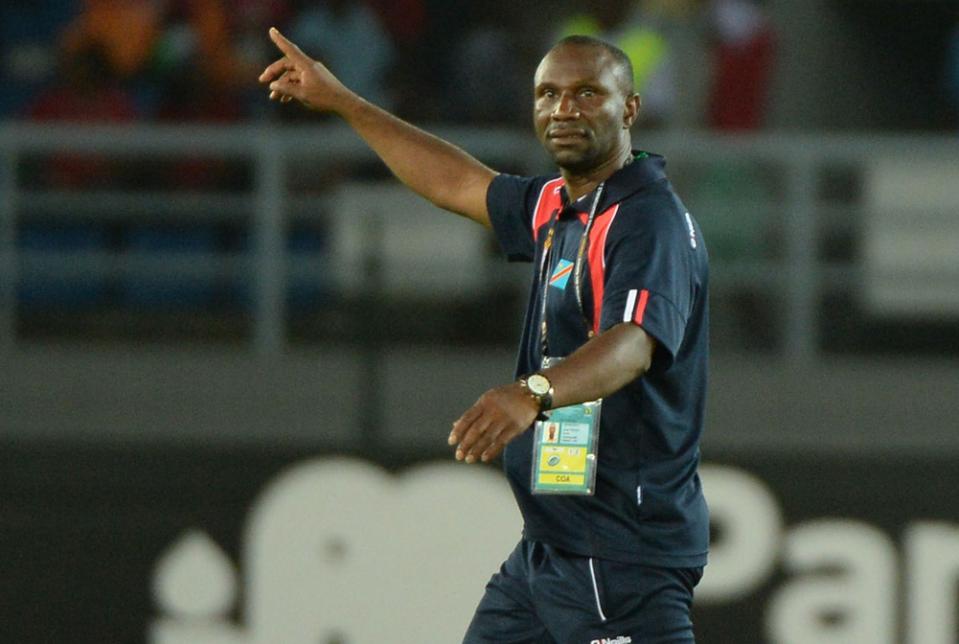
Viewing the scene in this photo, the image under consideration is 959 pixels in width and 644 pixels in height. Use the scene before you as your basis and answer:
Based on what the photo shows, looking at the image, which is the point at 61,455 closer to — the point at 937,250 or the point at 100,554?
the point at 100,554

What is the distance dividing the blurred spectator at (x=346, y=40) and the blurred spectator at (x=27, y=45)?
99 centimetres

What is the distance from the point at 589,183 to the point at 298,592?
2.58 m

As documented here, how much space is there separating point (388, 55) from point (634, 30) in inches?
38.1

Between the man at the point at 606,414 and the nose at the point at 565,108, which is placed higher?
the nose at the point at 565,108

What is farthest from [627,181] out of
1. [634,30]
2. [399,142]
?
[634,30]

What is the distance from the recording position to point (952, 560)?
589 centimetres

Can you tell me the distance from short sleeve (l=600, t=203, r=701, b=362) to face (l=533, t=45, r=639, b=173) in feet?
0.65

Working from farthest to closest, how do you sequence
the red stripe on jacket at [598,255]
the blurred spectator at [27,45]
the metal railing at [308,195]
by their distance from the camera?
the blurred spectator at [27,45] → the metal railing at [308,195] → the red stripe on jacket at [598,255]

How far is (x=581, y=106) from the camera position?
3566 mm

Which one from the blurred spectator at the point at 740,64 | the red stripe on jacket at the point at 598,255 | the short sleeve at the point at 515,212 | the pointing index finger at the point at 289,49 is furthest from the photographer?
the blurred spectator at the point at 740,64

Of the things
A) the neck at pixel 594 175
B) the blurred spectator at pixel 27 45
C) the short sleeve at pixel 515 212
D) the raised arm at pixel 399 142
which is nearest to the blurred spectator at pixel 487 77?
the blurred spectator at pixel 27 45

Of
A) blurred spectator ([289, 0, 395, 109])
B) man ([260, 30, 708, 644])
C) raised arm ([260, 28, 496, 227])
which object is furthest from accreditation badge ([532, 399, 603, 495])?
blurred spectator ([289, 0, 395, 109])

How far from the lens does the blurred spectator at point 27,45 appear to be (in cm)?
740

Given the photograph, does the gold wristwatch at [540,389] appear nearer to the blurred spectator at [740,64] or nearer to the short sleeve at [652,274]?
the short sleeve at [652,274]
